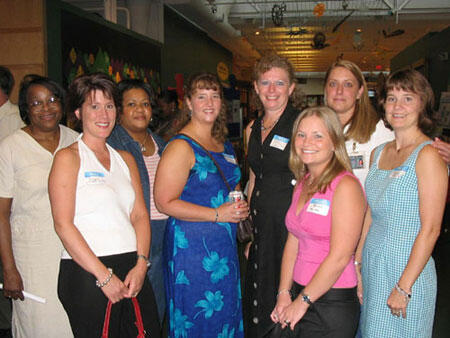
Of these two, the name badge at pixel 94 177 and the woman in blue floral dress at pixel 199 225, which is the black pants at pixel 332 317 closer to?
the woman in blue floral dress at pixel 199 225

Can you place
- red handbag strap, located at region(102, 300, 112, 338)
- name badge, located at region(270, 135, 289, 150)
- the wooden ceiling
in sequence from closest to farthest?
red handbag strap, located at region(102, 300, 112, 338) → name badge, located at region(270, 135, 289, 150) → the wooden ceiling

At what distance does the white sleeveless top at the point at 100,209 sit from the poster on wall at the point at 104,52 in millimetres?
2339

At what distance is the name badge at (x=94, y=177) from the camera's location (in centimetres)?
182

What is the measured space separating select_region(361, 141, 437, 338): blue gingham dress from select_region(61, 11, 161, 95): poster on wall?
3.17m

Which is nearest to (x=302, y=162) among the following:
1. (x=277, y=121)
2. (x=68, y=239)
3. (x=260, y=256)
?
(x=277, y=121)

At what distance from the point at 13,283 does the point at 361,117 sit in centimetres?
229

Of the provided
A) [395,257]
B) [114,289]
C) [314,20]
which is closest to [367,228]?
[395,257]

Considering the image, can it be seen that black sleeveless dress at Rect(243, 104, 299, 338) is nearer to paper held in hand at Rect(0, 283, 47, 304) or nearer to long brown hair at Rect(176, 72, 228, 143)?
long brown hair at Rect(176, 72, 228, 143)

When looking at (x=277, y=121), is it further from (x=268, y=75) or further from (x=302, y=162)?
(x=302, y=162)

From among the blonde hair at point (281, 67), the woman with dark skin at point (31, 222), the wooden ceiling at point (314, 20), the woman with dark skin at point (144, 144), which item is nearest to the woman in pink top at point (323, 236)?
the blonde hair at point (281, 67)

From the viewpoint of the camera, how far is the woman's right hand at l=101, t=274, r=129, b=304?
1.80m

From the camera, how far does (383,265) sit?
1.91 metres

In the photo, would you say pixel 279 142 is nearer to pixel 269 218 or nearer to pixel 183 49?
pixel 269 218

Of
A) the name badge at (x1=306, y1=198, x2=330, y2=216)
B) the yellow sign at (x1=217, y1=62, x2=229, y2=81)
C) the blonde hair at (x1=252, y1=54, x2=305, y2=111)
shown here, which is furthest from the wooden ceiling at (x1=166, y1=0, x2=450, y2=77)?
the name badge at (x1=306, y1=198, x2=330, y2=216)
